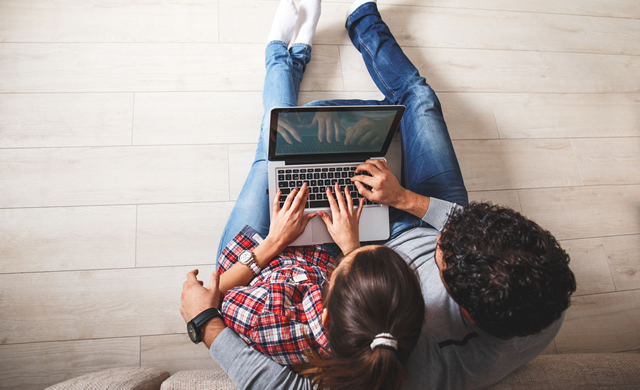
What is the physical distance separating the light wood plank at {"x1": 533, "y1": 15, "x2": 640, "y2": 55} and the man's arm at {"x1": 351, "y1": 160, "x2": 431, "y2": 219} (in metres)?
1.18

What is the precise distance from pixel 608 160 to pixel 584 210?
0.27 metres

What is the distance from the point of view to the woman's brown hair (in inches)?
23.8

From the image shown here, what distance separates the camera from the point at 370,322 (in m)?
0.62

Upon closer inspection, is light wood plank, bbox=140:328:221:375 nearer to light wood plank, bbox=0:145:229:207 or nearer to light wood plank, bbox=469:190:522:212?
light wood plank, bbox=0:145:229:207

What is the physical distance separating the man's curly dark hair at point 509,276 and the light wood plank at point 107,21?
1307 millimetres

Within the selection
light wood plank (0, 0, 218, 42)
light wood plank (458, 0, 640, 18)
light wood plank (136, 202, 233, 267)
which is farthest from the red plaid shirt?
light wood plank (458, 0, 640, 18)

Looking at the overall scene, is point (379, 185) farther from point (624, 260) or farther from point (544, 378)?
point (624, 260)

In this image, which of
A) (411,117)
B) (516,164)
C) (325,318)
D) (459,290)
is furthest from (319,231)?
(516,164)

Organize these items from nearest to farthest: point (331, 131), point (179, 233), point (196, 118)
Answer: point (331, 131) → point (179, 233) → point (196, 118)

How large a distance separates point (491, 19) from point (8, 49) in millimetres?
2061

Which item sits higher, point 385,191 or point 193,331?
point 385,191

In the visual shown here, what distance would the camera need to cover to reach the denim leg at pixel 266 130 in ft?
3.59

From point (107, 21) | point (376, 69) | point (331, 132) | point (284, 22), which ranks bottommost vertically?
point (331, 132)

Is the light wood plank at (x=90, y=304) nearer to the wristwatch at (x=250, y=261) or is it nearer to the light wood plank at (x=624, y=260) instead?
the wristwatch at (x=250, y=261)
